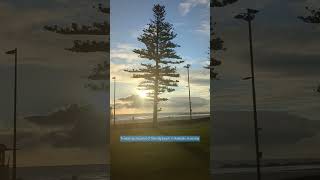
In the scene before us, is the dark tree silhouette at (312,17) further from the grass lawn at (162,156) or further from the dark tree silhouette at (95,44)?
the dark tree silhouette at (95,44)

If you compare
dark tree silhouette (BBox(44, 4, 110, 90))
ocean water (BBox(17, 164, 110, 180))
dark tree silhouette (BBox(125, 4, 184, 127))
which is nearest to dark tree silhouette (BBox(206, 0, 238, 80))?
dark tree silhouette (BBox(125, 4, 184, 127))

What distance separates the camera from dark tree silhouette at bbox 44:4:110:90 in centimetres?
710

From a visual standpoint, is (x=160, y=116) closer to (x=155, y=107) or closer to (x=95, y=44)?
(x=155, y=107)

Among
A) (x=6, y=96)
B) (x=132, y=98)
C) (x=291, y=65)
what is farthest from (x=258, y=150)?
(x=6, y=96)

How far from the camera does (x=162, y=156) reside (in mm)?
7133

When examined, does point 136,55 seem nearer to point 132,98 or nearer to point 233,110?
point 132,98

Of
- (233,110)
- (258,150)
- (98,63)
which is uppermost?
(98,63)

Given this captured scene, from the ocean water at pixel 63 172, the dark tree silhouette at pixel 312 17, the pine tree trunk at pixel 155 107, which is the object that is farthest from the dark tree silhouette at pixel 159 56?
the dark tree silhouette at pixel 312 17

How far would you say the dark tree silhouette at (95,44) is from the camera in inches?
280

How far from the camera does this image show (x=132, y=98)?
703cm

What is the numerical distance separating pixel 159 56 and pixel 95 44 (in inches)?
35.0

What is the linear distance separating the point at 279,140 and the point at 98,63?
9.13 ft

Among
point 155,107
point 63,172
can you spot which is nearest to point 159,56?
point 155,107

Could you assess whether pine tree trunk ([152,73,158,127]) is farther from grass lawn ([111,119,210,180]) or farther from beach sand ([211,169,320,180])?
beach sand ([211,169,320,180])
